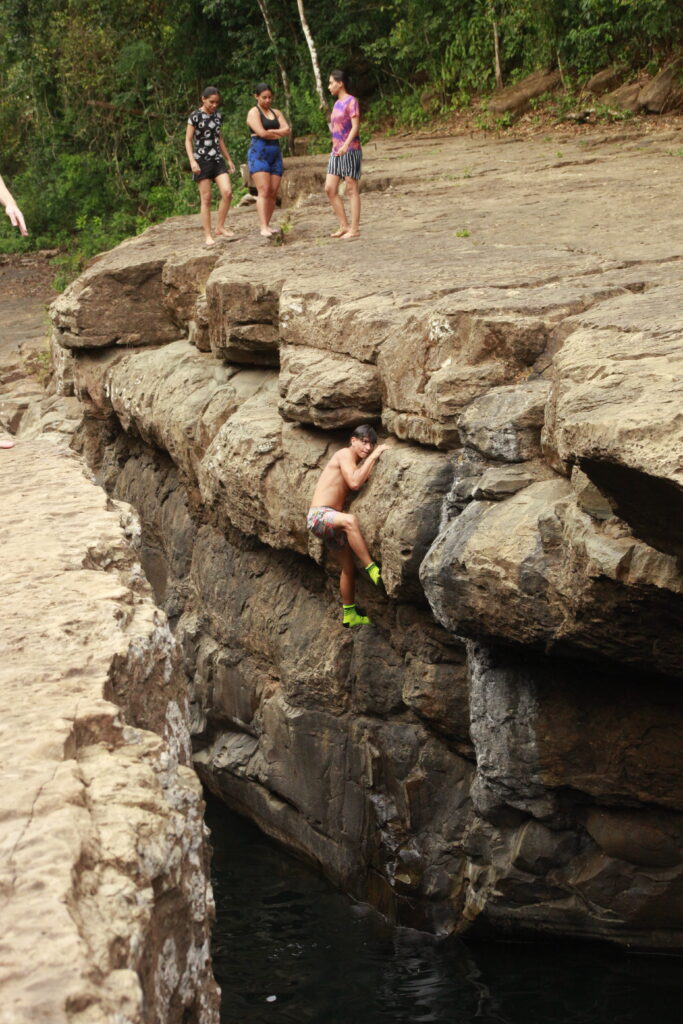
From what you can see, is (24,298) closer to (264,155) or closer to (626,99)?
(626,99)

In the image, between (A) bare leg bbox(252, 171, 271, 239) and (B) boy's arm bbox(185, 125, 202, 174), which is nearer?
(B) boy's arm bbox(185, 125, 202, 174)

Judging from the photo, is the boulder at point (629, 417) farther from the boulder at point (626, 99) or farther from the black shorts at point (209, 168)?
the boulder at point (626, 99)

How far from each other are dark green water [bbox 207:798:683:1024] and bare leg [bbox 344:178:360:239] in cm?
646

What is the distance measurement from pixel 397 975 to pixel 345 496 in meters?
3.49

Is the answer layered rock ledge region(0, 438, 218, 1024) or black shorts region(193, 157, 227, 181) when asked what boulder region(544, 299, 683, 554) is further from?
black shorts region(193, 157, 227, 181)

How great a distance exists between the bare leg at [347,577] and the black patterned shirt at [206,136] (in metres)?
5.59

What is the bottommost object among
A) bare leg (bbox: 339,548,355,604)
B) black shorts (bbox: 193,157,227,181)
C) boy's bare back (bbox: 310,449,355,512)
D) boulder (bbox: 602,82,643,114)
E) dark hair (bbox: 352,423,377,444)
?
bare leg (bbox: 339,548,355,604)

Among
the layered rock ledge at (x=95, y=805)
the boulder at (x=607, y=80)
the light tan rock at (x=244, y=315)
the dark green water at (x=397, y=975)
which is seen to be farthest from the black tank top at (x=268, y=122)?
the layered rock ledge at (x=95, y=805)

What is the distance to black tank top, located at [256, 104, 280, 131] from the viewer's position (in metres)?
12.2

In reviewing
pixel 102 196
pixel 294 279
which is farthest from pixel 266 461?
pixel 102 196

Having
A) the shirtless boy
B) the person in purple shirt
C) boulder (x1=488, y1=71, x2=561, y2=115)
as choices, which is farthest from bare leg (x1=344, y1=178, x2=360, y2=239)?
boulder (x1=488, y1=71, x2=561, y2=115)

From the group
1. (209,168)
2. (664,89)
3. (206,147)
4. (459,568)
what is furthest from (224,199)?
(459,568)

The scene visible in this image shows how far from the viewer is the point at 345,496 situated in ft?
29.9

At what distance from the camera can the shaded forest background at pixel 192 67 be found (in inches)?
759
